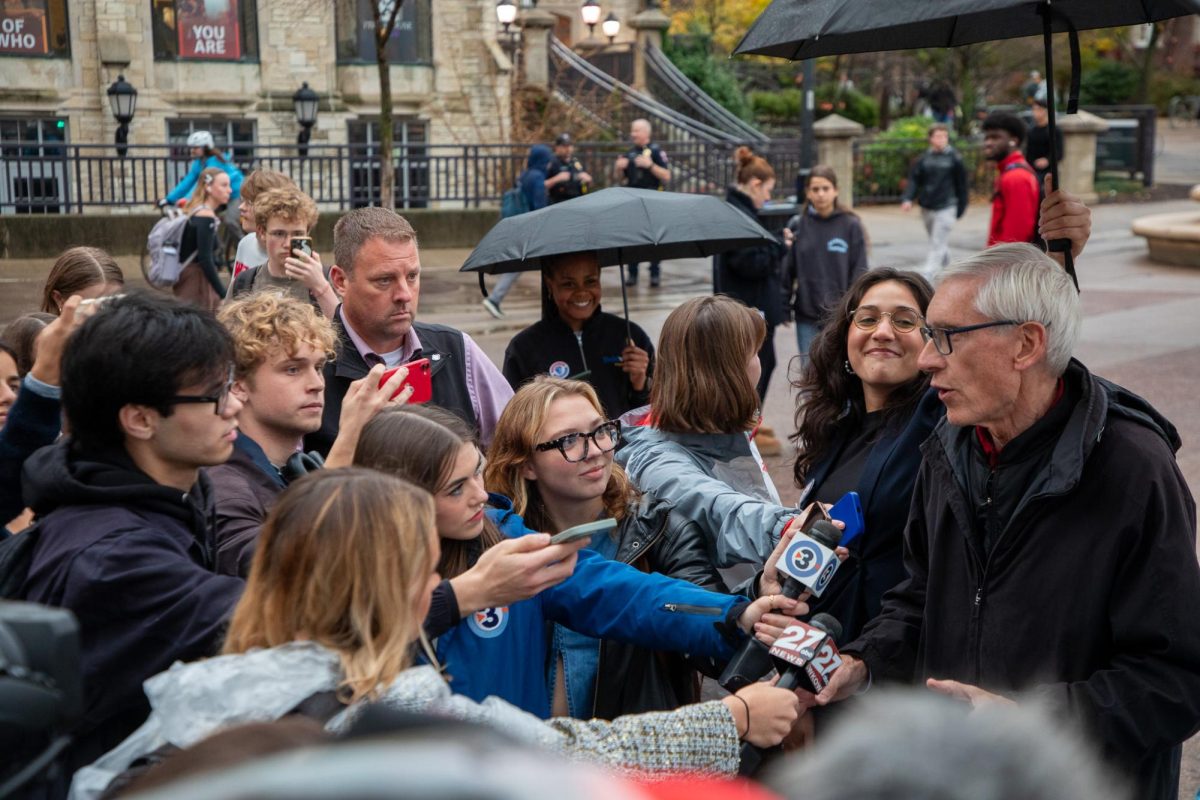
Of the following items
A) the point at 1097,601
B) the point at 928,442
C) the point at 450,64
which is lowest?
the point at 1097,601

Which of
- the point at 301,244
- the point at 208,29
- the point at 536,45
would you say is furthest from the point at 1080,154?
the point at 301,244

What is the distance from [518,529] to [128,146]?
17343 millimetres

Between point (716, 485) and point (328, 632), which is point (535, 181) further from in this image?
point (328, 632)

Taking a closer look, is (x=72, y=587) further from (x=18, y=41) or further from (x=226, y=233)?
(x=18, y=41)

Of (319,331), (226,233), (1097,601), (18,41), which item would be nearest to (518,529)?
(319,331)

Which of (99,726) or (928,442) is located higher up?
(928,442)

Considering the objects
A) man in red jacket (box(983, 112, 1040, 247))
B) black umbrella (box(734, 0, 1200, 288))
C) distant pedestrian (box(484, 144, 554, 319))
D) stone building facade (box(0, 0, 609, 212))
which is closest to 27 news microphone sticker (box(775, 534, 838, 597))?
black umbrella (box(734, 0, 1200, 288))

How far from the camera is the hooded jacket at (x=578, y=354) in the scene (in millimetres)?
5750

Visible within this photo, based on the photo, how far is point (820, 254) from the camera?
372 inches

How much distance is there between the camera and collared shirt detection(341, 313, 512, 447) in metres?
4.69

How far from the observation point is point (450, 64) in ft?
85.3

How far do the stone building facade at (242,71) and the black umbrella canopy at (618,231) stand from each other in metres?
16.2

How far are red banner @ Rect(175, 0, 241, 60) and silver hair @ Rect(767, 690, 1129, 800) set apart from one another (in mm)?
25004

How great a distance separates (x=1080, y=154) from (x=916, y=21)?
24285mm
